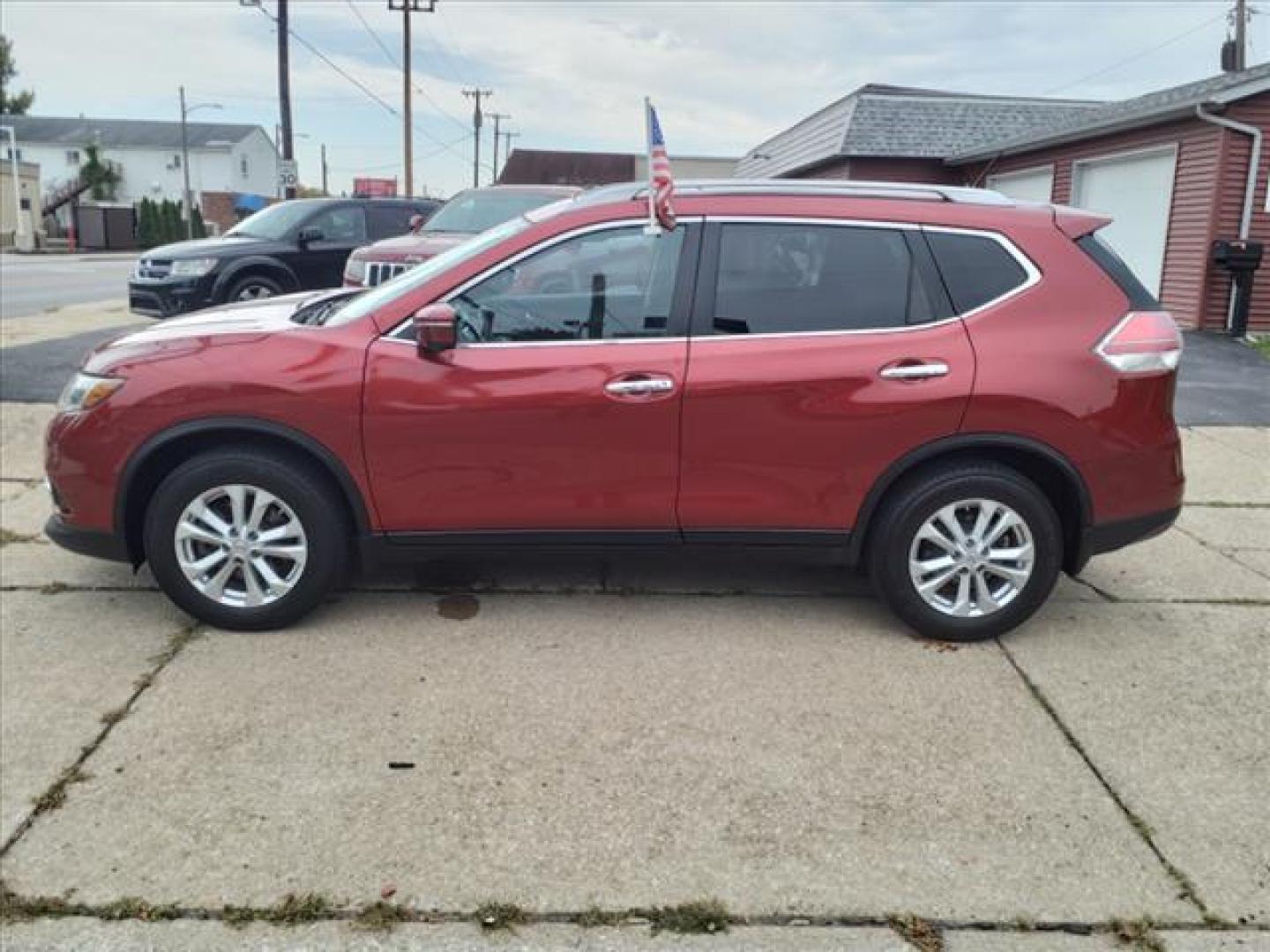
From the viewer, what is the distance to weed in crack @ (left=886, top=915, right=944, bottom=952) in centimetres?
256

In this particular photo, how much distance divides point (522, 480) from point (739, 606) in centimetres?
117

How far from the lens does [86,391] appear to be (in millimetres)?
4164

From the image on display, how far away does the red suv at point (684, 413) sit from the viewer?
13.3ft

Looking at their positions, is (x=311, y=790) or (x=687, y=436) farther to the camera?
(x=687, y=436)

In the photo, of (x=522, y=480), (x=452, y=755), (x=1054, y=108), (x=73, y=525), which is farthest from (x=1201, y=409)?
(x=1054, y=108)

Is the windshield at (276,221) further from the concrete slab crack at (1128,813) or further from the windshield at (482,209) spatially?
the concrete slab crack at (1128,813)

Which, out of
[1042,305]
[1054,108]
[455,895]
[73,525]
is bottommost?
[455,895]

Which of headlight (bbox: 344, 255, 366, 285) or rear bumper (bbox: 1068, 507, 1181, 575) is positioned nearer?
rear bumper (bbox: 1068, 507, 1181, 575)

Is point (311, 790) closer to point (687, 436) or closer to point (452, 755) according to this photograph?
point (452, 755)

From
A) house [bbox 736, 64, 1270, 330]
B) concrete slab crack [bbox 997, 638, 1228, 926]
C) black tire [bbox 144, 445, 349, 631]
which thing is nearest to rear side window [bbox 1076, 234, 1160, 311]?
concrete slab crack [bbox 997, 638, 1228, 926]

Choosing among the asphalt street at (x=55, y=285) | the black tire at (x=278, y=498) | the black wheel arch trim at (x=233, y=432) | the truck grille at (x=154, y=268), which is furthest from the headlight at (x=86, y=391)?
the asphalt street at (x=55, y=285)

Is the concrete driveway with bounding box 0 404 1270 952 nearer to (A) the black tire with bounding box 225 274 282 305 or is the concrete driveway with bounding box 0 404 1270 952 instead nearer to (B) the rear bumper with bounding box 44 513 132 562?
(B) the rear bumper with bounding box 44 513 132 562

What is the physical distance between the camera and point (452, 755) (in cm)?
336

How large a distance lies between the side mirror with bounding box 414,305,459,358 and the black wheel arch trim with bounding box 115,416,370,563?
1.87 ft
